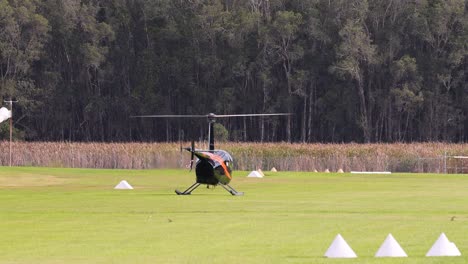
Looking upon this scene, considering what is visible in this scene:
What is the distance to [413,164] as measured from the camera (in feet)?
207

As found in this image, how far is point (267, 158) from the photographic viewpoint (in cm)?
6488

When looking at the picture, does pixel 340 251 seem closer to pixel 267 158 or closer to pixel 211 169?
pixel 211 169

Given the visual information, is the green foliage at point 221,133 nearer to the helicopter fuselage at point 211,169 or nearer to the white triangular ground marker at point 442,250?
the helicopter fuselage at point 211,169

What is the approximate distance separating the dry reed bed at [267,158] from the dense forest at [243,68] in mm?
24783

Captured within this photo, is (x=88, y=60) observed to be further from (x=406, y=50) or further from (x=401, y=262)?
(x=401, y=262)

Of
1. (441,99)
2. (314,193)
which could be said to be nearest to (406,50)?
(441,99)

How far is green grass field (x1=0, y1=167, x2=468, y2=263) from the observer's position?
19000 mm

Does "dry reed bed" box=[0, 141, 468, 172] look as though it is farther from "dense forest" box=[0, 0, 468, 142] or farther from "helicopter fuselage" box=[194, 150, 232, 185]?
"dense forest" box=[0, 0, 468, 142]

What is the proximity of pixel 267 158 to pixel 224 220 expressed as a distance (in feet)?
127

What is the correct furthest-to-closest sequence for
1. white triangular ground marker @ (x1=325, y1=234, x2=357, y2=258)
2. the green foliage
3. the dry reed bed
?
the green foliage → the dry reed bed → white triangular ground marker @ (x1=325, y1=234, x2=357, y2=258)

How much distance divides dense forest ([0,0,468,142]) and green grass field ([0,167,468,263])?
4732cm

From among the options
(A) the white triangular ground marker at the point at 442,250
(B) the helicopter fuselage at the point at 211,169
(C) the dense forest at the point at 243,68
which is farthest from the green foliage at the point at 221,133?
(A) the white triangular ground marker at the point at 442,250

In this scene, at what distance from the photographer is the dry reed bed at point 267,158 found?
6162cm

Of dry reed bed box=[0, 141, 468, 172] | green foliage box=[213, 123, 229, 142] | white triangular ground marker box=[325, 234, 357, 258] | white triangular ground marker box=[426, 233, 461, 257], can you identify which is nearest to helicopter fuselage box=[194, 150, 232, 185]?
white triangular ground marker box=[325, 234, 357, 258]
